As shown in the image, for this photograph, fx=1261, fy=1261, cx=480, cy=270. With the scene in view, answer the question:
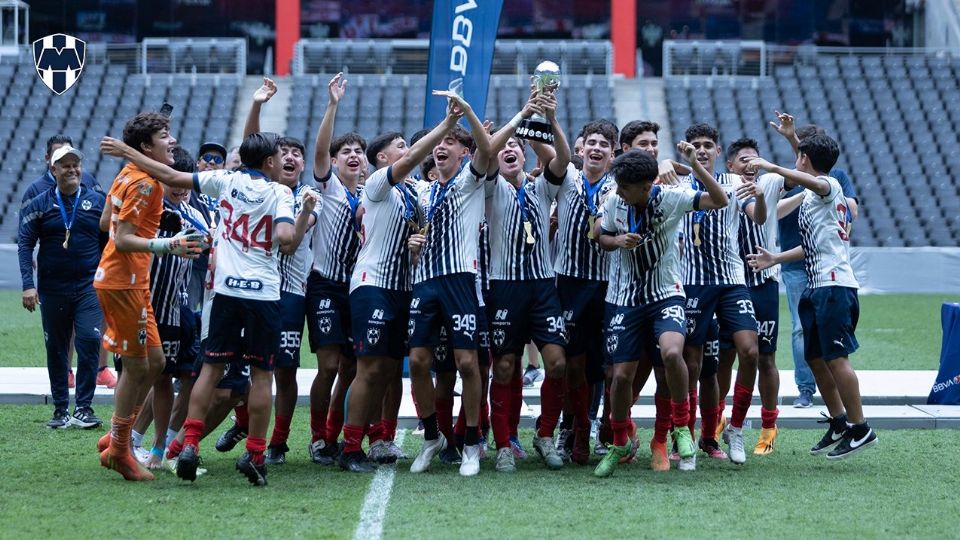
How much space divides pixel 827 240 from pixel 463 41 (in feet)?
13.1

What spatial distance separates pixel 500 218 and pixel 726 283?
1457 mm

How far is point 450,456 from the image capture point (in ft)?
25.5

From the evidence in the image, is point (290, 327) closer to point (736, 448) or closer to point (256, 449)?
point (256, 449)

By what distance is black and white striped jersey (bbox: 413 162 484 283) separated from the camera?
7180mm

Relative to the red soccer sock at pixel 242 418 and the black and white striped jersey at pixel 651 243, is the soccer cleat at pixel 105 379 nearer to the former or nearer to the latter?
the red soccer sock at pixel 242 418

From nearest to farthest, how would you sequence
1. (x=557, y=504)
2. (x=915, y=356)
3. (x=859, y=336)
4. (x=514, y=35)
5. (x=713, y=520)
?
1. (x=713, y=520)
2. (x=557, y=504)
3. (x=915, y=356)
4. (x=859, y=336)
5. (x=514, y=35)

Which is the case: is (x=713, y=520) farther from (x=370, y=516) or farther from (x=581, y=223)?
(x=581, y=223)

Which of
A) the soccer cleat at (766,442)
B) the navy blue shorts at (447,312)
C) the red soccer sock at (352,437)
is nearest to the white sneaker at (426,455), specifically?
the red soccer sock at (352,437)

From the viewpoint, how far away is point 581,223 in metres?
7.64

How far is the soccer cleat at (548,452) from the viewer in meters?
7.48

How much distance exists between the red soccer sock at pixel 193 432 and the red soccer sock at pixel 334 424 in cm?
114

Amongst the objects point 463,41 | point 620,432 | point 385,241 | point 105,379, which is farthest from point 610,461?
point 105,379

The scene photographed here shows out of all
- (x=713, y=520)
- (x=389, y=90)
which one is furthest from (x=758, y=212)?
(x=389, y=90)

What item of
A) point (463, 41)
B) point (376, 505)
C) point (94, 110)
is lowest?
point (376, 505)
